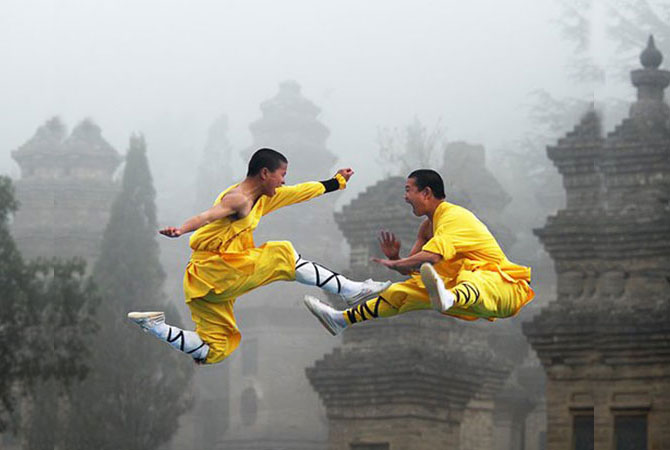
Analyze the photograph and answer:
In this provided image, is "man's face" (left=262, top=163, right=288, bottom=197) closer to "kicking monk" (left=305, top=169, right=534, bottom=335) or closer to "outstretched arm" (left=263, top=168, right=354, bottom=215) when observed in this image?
"outstretched arm" (left=263, top=168, right=354, bottom=215)

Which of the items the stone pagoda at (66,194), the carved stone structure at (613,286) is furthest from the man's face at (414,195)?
the stone pagoda at (66,194)

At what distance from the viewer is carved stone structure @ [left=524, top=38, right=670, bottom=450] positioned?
100ft

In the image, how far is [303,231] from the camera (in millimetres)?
69750

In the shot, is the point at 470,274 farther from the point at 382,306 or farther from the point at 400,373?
the point at 400,373

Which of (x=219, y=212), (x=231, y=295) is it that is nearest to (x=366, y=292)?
(x=231, y=295)

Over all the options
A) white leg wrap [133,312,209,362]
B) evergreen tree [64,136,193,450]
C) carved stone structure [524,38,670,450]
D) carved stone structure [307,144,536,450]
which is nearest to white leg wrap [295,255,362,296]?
white leg wrap [133,312,209,362]

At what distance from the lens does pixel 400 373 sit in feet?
115

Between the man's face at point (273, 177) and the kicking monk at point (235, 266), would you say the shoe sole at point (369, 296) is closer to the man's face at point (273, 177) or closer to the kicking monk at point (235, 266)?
the kicking monk at point (235, 266)

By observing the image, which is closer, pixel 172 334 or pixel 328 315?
pixel 172 334

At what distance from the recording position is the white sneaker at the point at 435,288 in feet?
39.3

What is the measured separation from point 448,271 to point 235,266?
1848 millimetres

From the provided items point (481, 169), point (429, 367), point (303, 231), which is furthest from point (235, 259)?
point (303, 231)

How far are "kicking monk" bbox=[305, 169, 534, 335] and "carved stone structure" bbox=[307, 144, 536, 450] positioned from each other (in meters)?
21.9

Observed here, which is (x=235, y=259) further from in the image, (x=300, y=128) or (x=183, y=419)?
(x=300, y=128)
